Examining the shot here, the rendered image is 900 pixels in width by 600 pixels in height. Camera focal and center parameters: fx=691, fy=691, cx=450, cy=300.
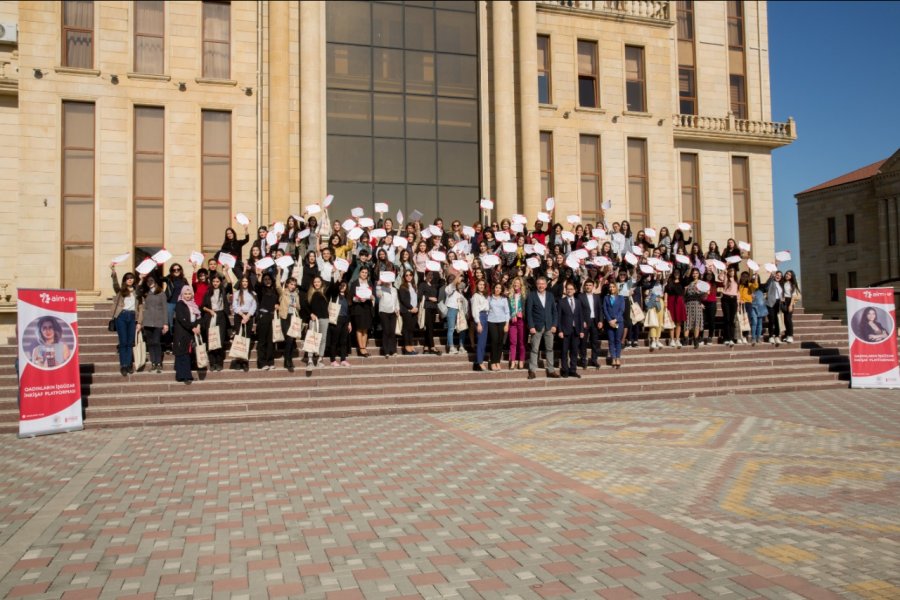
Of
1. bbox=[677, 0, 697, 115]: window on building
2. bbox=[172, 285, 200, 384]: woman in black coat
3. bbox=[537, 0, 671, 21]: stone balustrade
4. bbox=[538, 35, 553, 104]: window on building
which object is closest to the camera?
bbox=[172, 285, 200, 384]: woman in black coat

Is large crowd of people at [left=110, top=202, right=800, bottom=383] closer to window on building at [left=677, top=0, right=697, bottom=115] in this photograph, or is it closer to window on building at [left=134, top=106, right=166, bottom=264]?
window on building at [left=134, top=106, right=166, bottom=264]

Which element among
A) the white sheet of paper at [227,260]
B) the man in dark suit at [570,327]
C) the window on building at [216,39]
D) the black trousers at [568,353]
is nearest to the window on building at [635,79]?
the window on building at [216,39]

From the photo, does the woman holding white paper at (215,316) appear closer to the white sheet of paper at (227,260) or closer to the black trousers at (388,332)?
the white sheet of paper at (227,260)

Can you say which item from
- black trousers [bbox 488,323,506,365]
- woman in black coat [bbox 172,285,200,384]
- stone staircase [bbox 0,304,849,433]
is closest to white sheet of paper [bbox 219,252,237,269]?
woman in black coat [bbox 172,285,200,384]

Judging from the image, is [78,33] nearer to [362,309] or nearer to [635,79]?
[362,309]

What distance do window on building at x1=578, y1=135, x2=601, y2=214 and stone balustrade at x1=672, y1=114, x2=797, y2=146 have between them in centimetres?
415

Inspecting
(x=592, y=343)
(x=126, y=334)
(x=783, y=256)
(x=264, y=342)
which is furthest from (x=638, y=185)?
(x=126, y=334)

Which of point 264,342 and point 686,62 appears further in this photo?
point 686,62

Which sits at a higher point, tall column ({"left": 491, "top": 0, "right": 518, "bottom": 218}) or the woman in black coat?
tall column ({"left": 491, "top": 0, "right": 518, "bottom": 218})

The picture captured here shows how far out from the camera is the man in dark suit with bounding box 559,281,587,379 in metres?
15.0

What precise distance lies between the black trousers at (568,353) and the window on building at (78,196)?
596 inches

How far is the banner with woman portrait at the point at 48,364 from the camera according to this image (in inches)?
434

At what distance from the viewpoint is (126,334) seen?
1352cm

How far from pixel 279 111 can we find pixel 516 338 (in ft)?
41.5
